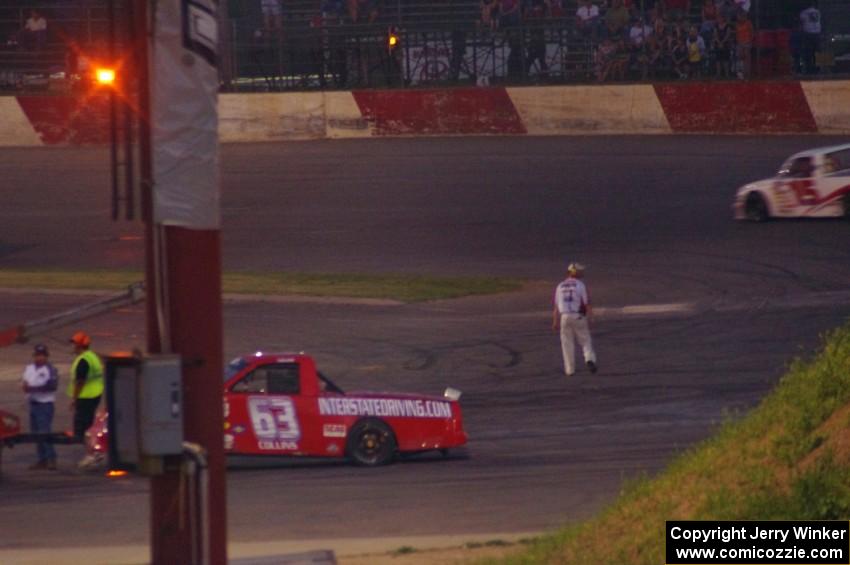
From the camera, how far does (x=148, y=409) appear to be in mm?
6059

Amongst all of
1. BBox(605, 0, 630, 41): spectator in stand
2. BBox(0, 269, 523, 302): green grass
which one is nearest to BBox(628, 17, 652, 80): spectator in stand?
BBox(605, 0, 630, 41): spectator in stand

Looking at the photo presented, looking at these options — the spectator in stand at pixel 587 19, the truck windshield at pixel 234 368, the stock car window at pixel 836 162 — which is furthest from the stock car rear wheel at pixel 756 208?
the truck windshield at pixel 234 368

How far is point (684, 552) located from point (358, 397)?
8.90m

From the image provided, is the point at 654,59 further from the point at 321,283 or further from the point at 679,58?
the point at 321,283

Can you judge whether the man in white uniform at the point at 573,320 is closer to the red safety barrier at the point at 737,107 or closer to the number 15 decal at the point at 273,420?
the number 15 decal at the point at 273,420

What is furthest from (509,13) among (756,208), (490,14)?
(756,208)

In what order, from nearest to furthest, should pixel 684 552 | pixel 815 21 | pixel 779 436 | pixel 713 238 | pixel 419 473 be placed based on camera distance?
pixel 684 552 < pixel 779 436 < pixel 419 473 < pixel 713 238 < pixel 815 21

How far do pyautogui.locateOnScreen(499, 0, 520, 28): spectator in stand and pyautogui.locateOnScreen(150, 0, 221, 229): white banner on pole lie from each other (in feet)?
110

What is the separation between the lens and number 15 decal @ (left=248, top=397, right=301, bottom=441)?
1487 centimetres

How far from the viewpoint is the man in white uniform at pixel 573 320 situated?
19406 mm

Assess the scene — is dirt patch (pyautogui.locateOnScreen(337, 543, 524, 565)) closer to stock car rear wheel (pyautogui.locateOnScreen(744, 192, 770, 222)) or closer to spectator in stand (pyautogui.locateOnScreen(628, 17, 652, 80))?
stock car rear wheel (pyautogui.locateOnScreen(744, 192, 770, 222))

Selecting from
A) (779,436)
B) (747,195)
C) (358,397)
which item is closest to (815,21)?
(747,195)

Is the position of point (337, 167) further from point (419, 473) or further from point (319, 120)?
point (419, 473)

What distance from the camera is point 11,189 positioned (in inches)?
1379
